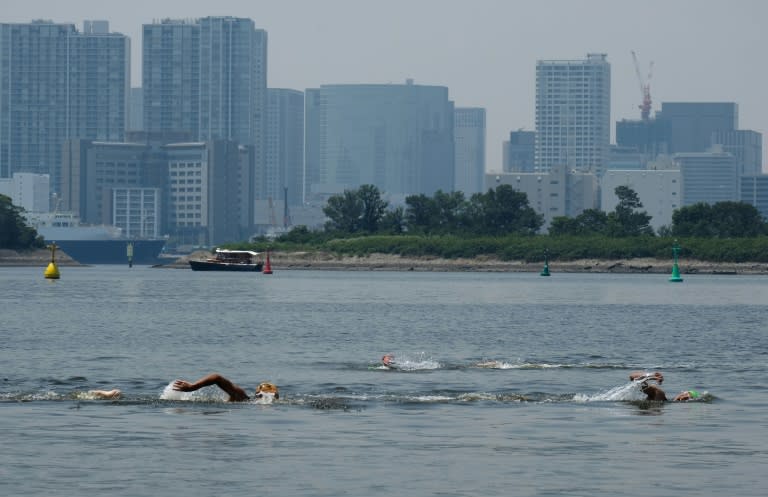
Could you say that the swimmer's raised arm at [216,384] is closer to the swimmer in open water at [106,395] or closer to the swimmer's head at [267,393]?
the swimmer's head at [267,393]

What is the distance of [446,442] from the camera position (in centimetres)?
3647

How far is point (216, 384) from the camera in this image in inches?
1719

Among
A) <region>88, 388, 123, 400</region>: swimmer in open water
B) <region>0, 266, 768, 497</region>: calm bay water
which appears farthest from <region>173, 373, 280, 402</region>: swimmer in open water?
<region>88, 388, 123, 400</region>: swimmer in open water

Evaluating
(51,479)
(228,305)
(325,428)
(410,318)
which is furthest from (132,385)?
(228,305)

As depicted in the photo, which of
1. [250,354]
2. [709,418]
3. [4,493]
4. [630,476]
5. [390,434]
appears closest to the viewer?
[4,493]

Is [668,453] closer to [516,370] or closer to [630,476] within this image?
[630,476]

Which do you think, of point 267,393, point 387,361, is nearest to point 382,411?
point 267,393

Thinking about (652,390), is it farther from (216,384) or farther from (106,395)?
(106,395)

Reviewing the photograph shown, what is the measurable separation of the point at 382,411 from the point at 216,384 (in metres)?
4.33

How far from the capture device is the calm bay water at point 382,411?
1215 inches

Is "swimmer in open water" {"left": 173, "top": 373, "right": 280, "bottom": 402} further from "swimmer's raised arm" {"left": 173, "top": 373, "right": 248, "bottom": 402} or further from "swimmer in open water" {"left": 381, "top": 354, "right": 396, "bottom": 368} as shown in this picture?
"swimmer in open water" {"left": 381, "top": 354, "right": 396, "bottom": 368}

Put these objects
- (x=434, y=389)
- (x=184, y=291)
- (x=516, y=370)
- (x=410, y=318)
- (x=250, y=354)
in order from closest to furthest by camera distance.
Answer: (x=434, y=389) < (x=516, y=370) < (x=250, y=354) < (x=410, y=318) < (x=184, y=291)

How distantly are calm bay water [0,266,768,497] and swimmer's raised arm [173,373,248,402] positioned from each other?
46cm

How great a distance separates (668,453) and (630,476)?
3791mm
